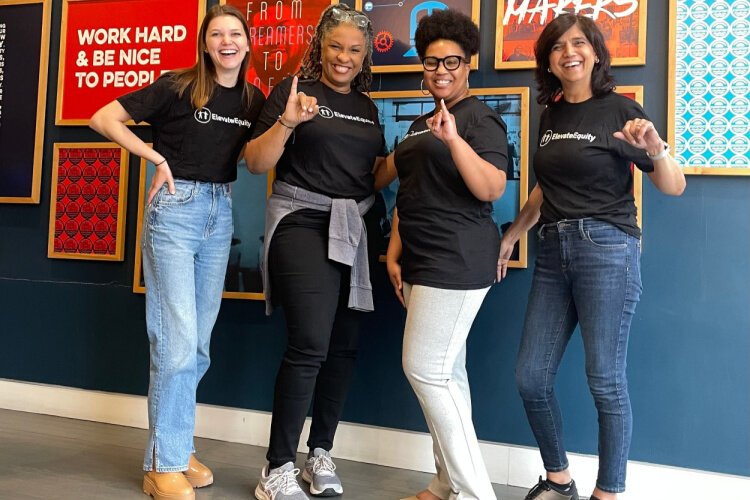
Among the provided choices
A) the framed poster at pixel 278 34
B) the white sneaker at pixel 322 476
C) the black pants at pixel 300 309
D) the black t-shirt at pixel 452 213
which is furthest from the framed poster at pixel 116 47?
the white sneaker at pixel 322 476

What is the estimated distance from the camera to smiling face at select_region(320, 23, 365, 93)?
213 centimetres

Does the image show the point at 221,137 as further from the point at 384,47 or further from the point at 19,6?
the point at 19,6

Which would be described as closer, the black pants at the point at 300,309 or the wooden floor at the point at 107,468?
the black pants at the point at 300,309

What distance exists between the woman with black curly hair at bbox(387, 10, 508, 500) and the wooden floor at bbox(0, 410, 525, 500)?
1.76ft

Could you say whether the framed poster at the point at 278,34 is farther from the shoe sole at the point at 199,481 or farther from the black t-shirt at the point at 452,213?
the shoe sole at the point at 199,481

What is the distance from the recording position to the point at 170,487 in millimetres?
2053

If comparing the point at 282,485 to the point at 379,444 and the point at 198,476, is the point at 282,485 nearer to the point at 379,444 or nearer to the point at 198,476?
the point at 198,476

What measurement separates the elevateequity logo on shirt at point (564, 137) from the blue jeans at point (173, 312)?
3.69ft

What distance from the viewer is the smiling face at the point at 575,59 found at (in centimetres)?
192

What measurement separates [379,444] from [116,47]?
2211 millimetres

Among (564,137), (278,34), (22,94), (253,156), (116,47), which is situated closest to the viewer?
(564,137)

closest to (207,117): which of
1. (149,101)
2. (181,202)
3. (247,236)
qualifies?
(149,101)

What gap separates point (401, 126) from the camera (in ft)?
8.55

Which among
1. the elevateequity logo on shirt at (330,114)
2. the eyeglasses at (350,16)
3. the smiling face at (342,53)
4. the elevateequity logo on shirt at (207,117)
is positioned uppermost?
the eyeglasses at (350,16)
